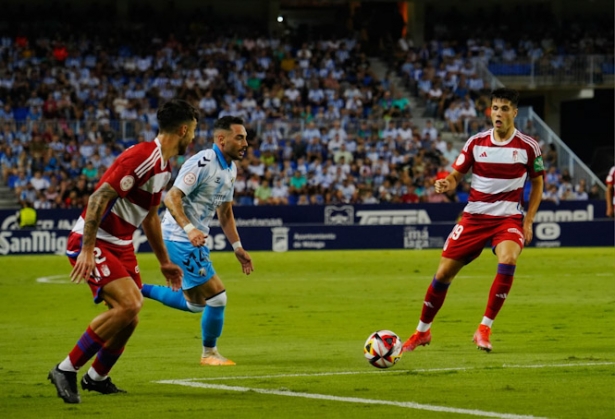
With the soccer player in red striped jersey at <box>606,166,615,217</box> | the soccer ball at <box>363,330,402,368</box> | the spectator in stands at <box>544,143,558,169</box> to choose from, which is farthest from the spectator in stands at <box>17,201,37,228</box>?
the soccer ball at <box>363,330,402,368</box>

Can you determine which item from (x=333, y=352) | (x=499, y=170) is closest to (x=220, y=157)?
(x=333, y=352)

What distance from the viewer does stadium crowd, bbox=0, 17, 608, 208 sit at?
3625 cm

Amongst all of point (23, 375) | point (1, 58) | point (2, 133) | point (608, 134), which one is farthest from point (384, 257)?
point (608, 134)

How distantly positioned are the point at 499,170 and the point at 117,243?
4744mm

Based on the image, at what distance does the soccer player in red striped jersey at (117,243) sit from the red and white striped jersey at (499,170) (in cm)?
409

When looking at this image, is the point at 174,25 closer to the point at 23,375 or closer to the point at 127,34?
the point at 127,34

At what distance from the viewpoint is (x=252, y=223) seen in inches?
1345

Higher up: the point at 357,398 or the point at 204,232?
the point at 204,232

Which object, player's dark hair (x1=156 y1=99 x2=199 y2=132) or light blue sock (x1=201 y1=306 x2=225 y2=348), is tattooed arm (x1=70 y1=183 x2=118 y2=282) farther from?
light blue sock (x1=201 y1=306 x2=225 y2=348)

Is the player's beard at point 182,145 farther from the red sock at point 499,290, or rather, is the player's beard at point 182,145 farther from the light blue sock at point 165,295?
the red sock at point 499,290

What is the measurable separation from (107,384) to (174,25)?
3816 centimetres

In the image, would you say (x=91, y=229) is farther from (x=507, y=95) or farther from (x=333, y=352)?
(x=507, y=95)

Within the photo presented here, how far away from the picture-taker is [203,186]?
11.4 meters

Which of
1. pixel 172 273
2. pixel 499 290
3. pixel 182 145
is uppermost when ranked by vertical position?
pixel 182 145
